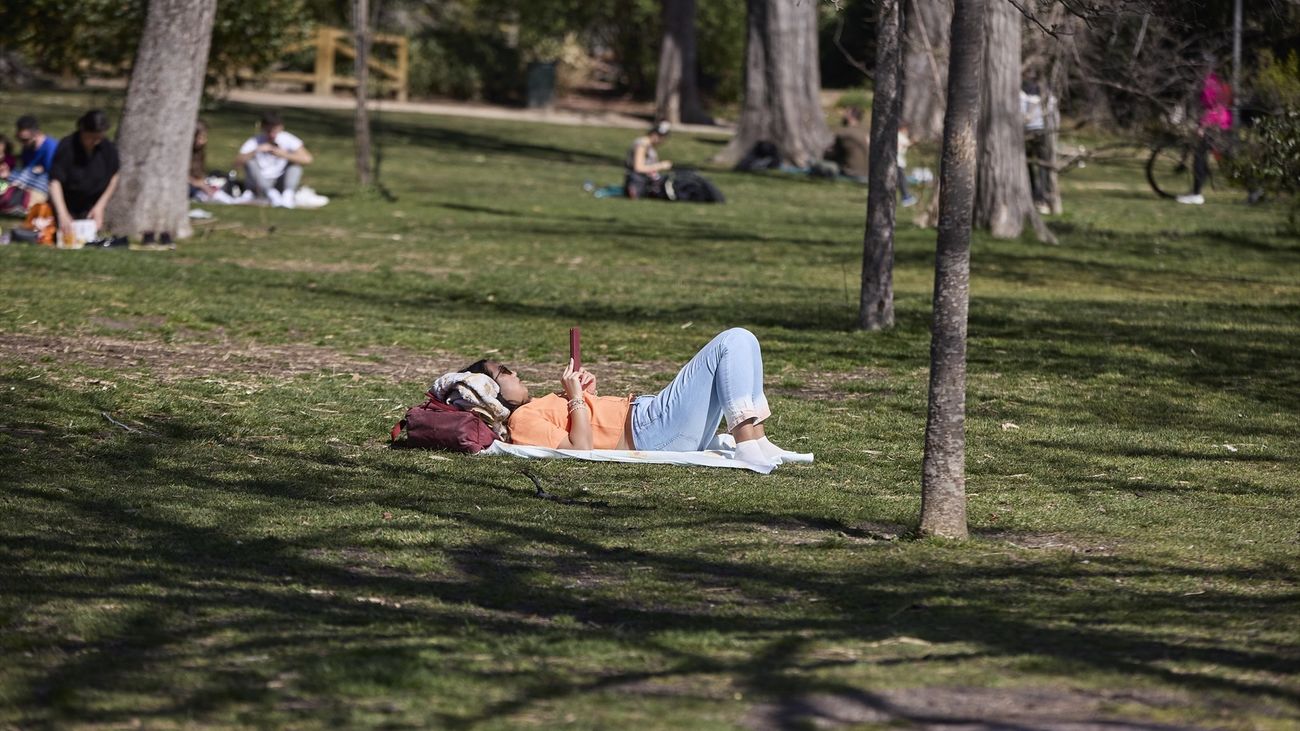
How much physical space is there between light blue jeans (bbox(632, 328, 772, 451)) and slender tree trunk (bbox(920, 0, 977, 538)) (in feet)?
5.13

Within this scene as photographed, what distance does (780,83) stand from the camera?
29.2 metres

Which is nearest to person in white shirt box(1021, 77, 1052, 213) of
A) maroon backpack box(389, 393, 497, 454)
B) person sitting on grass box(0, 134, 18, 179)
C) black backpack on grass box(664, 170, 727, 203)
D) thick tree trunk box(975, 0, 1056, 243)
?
thick tree trunk box(975, 0, 1056, 243)

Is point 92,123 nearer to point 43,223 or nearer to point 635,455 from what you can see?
point 43,223

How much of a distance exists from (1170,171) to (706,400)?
23.7 meters

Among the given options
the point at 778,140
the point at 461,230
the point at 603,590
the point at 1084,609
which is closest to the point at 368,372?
the point at 603,590

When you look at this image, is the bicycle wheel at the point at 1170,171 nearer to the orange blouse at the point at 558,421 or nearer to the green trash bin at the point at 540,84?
the orange blouse at the point at 558,421

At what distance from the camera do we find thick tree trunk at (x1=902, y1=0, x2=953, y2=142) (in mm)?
18447

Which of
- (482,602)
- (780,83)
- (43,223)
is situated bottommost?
(482,602)

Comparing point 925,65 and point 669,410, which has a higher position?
point 925,65

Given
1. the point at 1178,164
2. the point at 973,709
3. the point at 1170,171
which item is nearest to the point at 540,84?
the point at 1170,171

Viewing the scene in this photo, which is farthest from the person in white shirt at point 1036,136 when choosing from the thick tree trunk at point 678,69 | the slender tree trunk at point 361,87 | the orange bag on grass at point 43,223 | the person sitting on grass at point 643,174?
the thick tree trunk at point 678,69

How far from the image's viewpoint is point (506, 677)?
4637 millimetres

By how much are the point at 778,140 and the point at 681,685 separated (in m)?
25.9

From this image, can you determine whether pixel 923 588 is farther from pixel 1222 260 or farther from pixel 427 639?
pixel 1222 260
